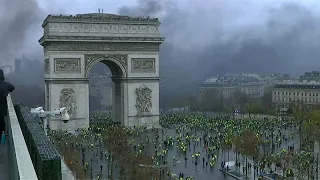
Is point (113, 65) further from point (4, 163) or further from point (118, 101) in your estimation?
point (4, 163)

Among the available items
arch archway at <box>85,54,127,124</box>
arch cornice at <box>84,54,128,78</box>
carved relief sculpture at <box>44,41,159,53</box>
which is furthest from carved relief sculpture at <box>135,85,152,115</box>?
carved relief sculpture at <box>44,41,159,53</box>

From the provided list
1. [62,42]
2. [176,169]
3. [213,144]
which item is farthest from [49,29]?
[176,169]

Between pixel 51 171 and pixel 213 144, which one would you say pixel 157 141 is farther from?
pixel 51 171

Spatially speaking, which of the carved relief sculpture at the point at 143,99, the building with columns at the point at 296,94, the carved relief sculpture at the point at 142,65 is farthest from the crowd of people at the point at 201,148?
the building with columns at the point at 296,94

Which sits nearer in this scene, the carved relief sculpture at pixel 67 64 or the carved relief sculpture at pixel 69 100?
the carved relief sculpture at pixel 67 64

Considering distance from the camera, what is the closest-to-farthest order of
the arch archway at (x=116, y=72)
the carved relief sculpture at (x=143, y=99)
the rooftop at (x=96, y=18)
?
the rooftop at (x=96, y=18) → the arch archway at (x=116, y=72) → the carved relief sculpture at (x=143, y=99)

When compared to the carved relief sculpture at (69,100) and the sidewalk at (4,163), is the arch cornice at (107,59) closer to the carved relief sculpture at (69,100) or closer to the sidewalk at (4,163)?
the carved relief sculpture at (69,100)

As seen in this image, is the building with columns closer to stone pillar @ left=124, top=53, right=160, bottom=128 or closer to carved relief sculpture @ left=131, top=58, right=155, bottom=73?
stone pillar @ left=124, top=53, right=160, bottom=128

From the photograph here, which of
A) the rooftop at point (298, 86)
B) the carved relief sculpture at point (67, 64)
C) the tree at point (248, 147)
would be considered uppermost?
the carved relief sculpture at point (67, 64)
